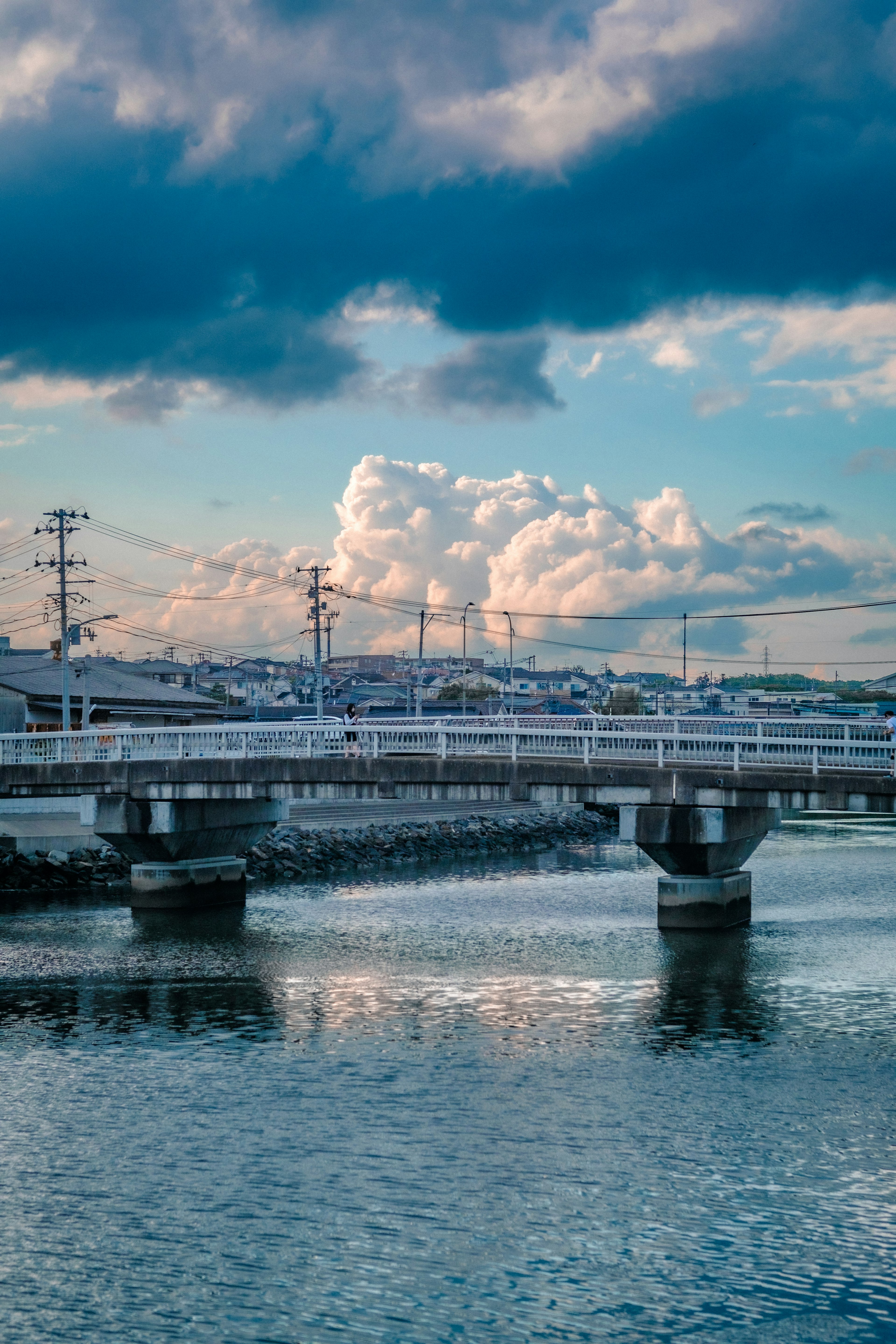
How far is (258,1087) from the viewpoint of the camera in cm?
2184

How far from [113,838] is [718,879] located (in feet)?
69.0

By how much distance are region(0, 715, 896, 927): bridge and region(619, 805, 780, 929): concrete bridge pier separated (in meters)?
0.05

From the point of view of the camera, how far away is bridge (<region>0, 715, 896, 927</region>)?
113ft

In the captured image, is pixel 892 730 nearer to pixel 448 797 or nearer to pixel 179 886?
pixel 448 797

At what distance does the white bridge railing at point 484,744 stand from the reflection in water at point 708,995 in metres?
5.27

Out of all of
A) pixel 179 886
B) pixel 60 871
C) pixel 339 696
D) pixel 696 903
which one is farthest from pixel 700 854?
pixel 339 696

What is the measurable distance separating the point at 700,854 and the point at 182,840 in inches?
733

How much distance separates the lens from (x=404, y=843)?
6241 centimetres

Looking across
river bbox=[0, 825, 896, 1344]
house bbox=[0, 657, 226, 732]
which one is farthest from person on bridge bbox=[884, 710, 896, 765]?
house bbox=[0, 657, 226, 732]

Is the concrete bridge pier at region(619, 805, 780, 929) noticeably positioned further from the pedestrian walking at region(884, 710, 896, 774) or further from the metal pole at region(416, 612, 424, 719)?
the metal pole at region(416, 612, 424, 719)

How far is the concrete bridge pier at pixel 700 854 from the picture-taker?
1409 inches

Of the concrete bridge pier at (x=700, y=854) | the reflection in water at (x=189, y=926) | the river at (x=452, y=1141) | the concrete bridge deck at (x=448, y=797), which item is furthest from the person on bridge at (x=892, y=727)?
the reflection in water at (x=189, y=926)

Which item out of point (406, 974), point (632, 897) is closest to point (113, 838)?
point (406, 974)

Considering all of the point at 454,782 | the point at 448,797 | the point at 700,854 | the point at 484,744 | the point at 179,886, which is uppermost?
the point at 484,744
